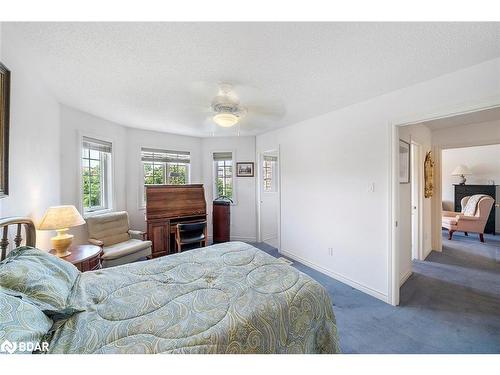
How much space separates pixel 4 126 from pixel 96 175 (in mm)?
2220

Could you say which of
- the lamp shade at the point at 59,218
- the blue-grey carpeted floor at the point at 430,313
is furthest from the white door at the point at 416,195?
the lamp shade at the point at 59,218

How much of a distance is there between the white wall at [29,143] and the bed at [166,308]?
0.42 meters

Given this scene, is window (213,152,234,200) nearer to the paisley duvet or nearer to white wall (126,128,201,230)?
white wall (126,128,201,230)

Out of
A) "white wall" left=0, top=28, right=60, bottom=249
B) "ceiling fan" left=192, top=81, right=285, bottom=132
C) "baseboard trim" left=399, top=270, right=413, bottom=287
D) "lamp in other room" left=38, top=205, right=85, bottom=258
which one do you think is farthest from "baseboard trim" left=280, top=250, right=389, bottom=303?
"white wall" left=0, top=28, right=60, bottom=249

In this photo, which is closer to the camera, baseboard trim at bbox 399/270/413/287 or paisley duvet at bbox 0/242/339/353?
paisley duvet at bbox 0/242/339/353

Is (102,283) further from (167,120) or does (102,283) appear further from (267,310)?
(167,120)

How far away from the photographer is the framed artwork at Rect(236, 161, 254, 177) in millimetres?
4492

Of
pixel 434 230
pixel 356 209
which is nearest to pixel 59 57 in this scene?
pixel 356 209

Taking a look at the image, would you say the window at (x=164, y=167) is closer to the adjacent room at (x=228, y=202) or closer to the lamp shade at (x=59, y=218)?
the adjacent room at (x=228, y=202)

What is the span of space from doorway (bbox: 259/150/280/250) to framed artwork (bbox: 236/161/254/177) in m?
0.21

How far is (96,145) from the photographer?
3.27 meters

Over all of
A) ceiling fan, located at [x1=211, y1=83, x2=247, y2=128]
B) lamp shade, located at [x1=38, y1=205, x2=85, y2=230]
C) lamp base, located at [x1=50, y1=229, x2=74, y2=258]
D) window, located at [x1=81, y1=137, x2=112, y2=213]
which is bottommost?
lamp base, located at [x1=50, y1=229, x2=74, y2=258]

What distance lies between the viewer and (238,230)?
459cm

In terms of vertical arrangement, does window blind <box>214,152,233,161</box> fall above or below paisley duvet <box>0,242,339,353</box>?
above
